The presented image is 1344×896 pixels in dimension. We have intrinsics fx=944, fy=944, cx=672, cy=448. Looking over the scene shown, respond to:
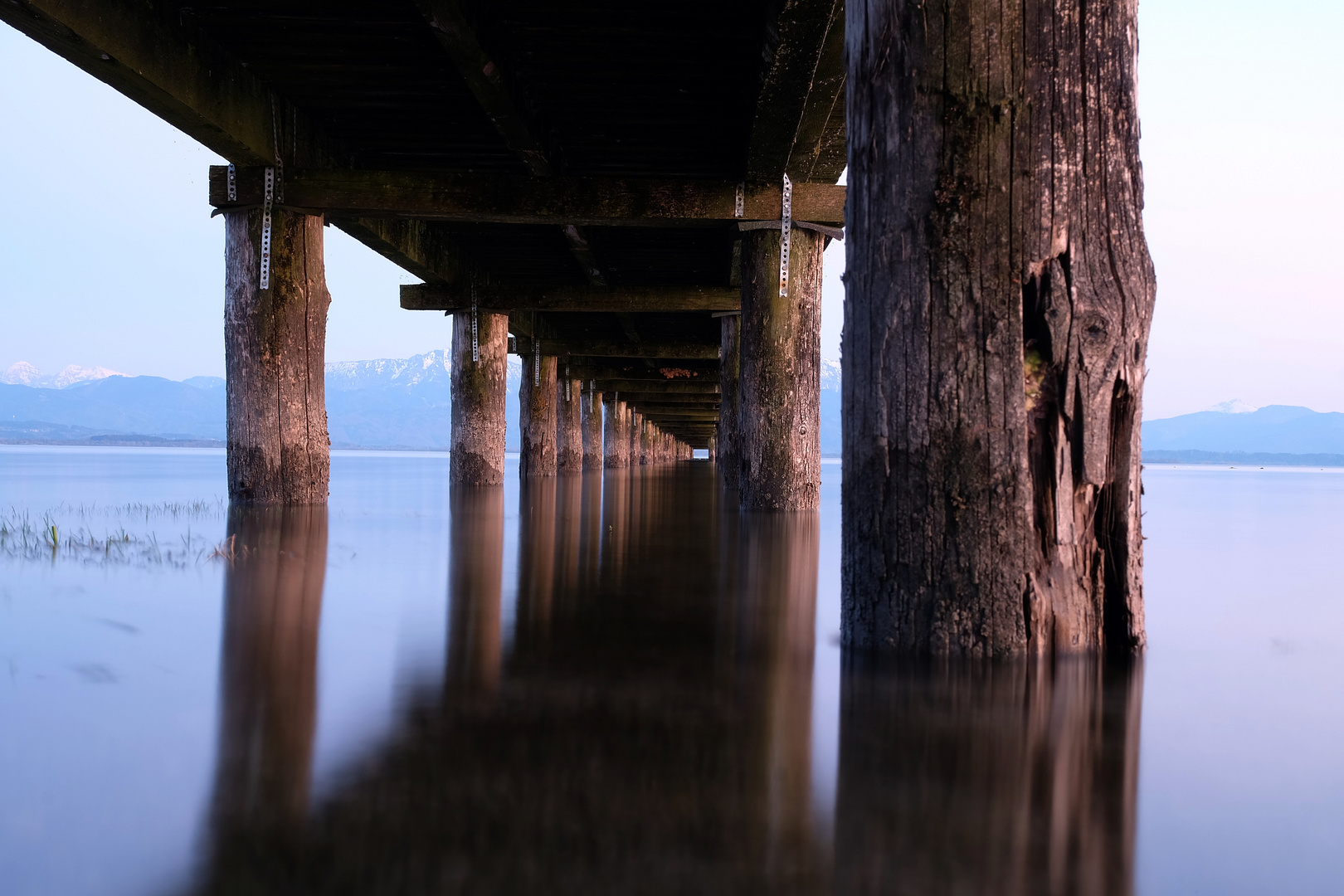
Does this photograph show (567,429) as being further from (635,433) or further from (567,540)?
(567,540)

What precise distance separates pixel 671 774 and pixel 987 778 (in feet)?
1.74

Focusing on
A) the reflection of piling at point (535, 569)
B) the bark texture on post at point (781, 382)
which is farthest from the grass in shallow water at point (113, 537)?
the bark texture on post at point (781, 382)

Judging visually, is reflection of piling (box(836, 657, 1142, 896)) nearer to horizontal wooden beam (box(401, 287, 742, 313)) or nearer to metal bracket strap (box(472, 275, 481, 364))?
horizontal wooden beam (box(401, 287, 742, 313))

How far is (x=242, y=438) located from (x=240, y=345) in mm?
719

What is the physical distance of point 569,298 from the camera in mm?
13258

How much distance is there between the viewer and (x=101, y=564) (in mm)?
3922

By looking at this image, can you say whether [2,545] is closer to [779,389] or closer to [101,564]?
[101,564]

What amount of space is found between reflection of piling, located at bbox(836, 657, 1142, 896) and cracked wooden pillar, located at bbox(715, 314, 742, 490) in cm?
903

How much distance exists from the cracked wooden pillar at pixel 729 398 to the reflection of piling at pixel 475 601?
5.08 metres

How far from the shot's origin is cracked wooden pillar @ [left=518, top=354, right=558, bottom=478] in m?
17.5

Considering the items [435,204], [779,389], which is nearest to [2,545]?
[435,204]

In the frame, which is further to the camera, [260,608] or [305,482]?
[305,482]

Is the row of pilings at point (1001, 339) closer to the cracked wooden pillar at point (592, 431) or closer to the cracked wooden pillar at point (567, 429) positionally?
the cracked wooden pillar at point (567, 429)

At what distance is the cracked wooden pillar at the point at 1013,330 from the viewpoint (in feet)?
8.06
